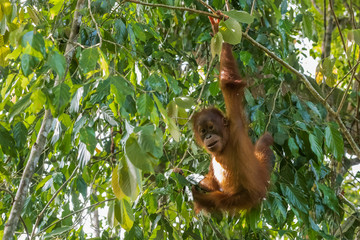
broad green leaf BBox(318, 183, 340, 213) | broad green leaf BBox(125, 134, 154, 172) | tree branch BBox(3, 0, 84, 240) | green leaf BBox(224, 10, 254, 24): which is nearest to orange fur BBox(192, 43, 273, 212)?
broad green leaf BBox(318, 183, 340, 213)

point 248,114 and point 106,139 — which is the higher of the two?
point 248,114

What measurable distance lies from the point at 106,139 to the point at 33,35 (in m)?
2.69

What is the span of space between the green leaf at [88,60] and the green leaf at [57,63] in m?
0.15

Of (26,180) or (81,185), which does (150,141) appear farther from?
(81,185)

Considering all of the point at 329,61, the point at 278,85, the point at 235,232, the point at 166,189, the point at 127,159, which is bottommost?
the point at 235,232

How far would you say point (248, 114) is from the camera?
335cm

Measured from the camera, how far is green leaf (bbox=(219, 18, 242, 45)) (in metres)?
2.11

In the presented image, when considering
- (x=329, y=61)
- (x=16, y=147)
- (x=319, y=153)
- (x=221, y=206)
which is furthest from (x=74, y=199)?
(x=329, y=61)

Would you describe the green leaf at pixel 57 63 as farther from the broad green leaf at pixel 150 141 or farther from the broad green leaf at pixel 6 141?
the broad green leaf at pixel 6 141

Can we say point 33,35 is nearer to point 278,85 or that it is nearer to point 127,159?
point 127,159

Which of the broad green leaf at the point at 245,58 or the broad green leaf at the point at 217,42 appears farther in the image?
the broad green leaf at the point at 245,58

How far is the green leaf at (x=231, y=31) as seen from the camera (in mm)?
2111

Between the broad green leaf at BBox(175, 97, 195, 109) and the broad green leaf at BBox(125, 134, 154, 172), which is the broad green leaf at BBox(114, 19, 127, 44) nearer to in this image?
the broad green leaf at BBox(175, 97, 195, 109)

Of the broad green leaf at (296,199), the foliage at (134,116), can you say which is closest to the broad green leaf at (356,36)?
the foliage at (134,116)
